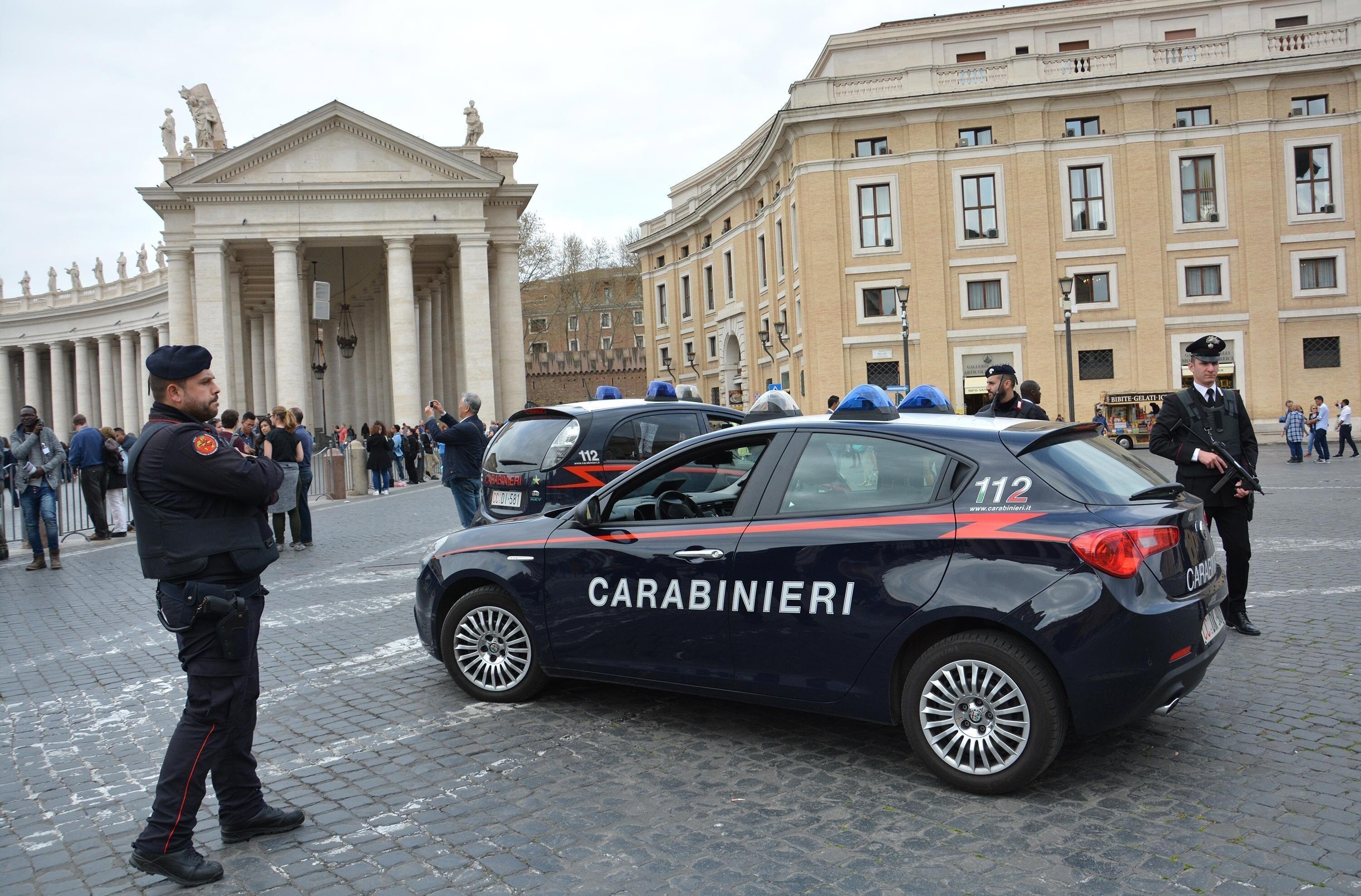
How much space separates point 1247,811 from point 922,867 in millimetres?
1453

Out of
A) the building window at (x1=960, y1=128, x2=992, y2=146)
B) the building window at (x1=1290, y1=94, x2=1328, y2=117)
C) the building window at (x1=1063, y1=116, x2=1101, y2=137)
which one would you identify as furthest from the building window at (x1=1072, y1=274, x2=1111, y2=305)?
the building window at (x1=1290, y1=94, x2=1328, y2=117)

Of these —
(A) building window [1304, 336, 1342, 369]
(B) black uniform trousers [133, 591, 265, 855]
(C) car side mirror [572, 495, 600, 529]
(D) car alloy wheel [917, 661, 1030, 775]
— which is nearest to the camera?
(B) black uniform trousers [133, 591, 265, 855]

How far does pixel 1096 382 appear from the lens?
1617 inches

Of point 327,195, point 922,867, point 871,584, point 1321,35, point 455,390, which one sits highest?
point 1321,35

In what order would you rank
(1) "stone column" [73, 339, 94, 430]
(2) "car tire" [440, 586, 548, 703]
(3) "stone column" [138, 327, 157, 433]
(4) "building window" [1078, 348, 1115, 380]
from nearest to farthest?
(2) "car tire" [440, 586, 548, 703] → (4) "building window" [1078, 348, 1115, 380] → (3) "stone column" [138, 327, 157, 433] → (1) "stone column" [73, 339, 94, 430]

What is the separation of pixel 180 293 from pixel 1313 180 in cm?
4785

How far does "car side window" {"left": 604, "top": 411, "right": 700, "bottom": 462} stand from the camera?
29.7 feet

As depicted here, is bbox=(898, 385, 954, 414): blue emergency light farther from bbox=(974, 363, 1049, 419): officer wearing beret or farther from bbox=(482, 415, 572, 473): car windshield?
bbox=(482, 415, 572, 473): car windshield

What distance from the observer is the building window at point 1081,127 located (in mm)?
41312

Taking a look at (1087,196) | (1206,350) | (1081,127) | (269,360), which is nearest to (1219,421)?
(1206,350)

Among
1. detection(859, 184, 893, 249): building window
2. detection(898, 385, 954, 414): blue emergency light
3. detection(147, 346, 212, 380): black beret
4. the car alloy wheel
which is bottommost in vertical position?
the car alloy wheel

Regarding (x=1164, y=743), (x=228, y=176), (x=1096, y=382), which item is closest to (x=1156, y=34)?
(x=1096, y=382)

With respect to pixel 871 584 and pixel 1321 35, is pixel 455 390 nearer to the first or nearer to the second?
pixel 1321 35

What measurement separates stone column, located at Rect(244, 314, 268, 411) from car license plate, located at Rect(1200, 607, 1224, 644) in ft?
173
